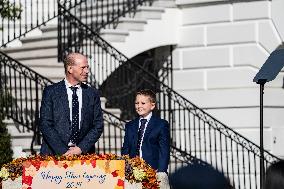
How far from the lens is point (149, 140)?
9.81 meters

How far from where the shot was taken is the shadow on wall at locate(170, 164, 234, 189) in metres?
13.0

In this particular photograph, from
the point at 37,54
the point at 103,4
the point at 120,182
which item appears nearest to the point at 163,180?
the point at 120,182

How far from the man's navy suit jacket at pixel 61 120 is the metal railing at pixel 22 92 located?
5086 millimetres

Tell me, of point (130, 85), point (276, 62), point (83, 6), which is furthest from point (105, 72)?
point (276, 62)

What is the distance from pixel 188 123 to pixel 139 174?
9.04 metres

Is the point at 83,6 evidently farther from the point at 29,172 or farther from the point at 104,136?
the point at 29,172

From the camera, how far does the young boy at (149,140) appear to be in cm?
976

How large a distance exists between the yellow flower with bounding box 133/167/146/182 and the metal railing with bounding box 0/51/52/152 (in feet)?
20.8

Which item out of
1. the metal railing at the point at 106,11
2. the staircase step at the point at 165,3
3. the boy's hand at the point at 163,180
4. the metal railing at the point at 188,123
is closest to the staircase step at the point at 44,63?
the metal railing at the point at 188,123

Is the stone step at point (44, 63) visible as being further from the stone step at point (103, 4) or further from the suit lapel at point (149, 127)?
the suit lapel at point (149, 127)

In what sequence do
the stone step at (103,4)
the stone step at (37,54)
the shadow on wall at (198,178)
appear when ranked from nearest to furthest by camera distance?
the shadow on wall at (198,178) → the stone step at (37,54) → the stone step at (103,4)

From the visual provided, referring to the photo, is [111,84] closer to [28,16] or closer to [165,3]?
[165,3]

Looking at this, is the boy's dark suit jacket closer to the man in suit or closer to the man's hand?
the man in suit

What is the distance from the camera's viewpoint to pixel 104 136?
1565 centimetres
